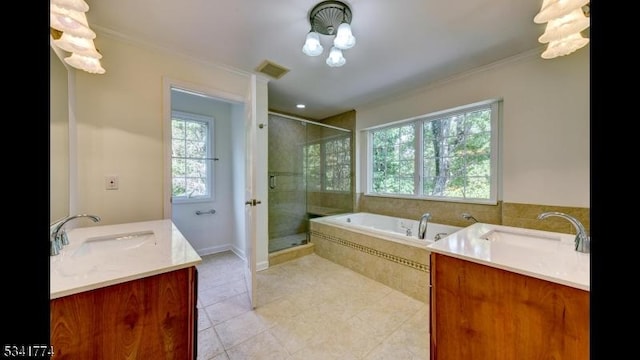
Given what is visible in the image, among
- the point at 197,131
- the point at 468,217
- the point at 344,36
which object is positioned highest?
the point at 344,36

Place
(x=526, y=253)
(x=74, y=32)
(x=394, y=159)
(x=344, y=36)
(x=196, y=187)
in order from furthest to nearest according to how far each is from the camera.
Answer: (x=394, y=159)
(x=196, y=187)
(x=344, y=36)
(x=74, y=32)
(x=526, y=253)

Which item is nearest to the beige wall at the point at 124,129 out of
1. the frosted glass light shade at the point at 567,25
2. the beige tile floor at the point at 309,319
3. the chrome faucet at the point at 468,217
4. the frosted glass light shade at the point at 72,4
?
the frosted glass light shade at the point at 72,4

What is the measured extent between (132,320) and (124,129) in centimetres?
164

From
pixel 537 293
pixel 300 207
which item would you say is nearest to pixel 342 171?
pixel 300 207

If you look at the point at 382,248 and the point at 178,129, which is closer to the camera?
the point at 382,248

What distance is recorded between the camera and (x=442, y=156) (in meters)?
2.93

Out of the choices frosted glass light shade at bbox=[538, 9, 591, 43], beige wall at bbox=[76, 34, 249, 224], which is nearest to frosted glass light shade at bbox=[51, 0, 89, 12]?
beige wall at bbox=[76, 34, 249, 224]

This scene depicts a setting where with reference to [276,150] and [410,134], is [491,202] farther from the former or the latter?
[276,150]

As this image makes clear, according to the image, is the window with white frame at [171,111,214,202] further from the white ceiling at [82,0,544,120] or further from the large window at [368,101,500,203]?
the large window at [368,101,500,203]

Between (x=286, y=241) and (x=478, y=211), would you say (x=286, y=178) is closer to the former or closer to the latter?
(x=286, y=241)

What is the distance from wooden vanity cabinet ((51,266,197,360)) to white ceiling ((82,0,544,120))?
1.71m

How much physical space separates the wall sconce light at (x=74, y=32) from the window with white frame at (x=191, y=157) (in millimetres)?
1610

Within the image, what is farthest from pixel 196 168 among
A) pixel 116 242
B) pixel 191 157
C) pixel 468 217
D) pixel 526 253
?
pixel 526 253

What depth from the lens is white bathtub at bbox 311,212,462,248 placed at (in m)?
2.39
